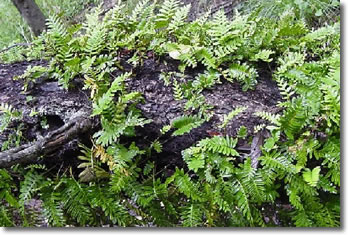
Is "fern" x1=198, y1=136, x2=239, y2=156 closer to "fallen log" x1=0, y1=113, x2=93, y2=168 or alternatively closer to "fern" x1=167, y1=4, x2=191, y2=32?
"fallen log" x1=0, y1=113, x2=93, y2=168

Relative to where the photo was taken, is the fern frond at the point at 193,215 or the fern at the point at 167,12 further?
the fern at the point at 167,12

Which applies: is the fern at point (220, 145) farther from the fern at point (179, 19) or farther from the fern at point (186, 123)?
the fern at point (179, 19)

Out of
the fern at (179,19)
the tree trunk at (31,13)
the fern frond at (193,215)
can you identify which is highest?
the tree trunk at (31,13)

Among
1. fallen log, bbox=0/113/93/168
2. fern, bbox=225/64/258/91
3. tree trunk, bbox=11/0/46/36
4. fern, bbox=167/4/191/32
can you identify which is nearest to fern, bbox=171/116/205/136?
fern, bbox=225/64/258/91

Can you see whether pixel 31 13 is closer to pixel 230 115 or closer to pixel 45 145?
pixel 45 145

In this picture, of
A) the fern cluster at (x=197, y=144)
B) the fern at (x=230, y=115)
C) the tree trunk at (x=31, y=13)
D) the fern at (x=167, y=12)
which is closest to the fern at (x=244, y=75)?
the fern cluster at (x=197, y=144)

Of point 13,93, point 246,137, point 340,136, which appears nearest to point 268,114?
point 246,137

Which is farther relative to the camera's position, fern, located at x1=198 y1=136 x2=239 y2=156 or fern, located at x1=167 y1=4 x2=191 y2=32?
fern, located at x1=167 y1=4 x2=191 y2=32

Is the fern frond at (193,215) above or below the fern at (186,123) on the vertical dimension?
below

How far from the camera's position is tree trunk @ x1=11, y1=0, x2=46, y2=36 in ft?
10.3

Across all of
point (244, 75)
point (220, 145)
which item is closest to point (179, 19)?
point (244, 75)

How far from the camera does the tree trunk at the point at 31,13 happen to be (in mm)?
3150

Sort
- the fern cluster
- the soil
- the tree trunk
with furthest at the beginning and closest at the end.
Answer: the tree trunk, the soil, the fern cluster

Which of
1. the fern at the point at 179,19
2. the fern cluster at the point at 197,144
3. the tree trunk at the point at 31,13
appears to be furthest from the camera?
the tree trunk at the point at 31,13
